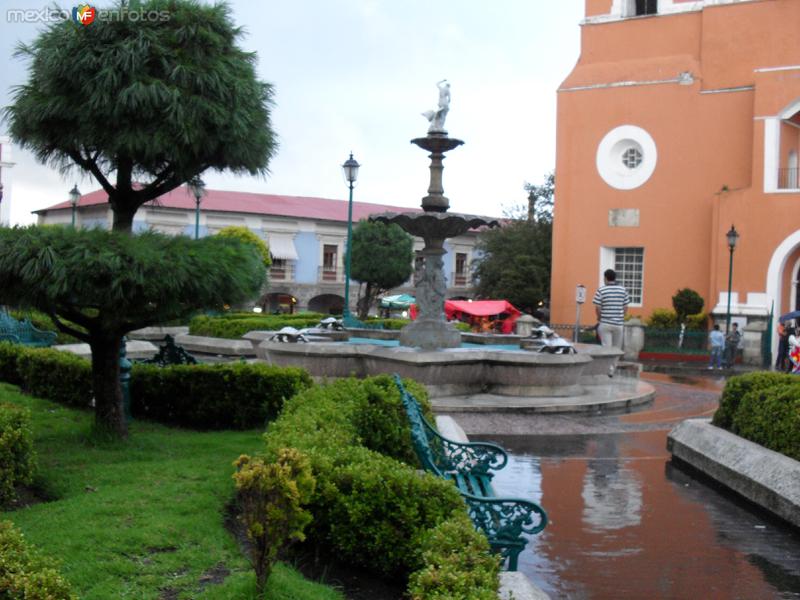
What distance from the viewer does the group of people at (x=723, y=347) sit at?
23812mm

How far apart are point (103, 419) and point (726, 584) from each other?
508cm

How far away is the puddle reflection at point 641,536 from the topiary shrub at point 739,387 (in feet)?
2.34

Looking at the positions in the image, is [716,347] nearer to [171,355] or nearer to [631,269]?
[631,269]

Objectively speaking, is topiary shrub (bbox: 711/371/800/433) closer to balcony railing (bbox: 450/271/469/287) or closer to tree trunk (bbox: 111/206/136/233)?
tree trunk (bbox: 111/206/136/233)

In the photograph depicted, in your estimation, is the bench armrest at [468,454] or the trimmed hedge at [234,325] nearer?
the bench armrest at [468,454]

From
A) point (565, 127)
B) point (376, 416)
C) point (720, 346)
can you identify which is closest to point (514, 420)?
point (376, 416)

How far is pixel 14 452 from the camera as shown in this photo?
575 centimetres

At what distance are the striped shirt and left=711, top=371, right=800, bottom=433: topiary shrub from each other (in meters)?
6.36

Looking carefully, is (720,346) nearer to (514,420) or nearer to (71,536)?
(514,420)

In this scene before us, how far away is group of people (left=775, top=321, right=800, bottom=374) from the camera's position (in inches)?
636

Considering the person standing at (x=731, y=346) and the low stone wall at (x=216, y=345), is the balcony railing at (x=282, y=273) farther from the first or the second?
the person standing at (x=731, y=346)

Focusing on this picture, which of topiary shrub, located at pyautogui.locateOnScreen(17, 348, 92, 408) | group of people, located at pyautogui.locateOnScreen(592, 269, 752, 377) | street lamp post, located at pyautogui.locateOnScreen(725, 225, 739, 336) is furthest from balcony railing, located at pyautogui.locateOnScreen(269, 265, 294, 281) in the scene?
topiary shrub, located at pyautogui.locateOnScreen(17, 348, 92, 408)

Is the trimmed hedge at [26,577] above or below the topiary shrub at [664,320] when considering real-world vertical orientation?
below

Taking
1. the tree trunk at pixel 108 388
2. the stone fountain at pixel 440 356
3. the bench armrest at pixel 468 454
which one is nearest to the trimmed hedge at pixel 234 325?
the stone fountain at pixel 440 356
